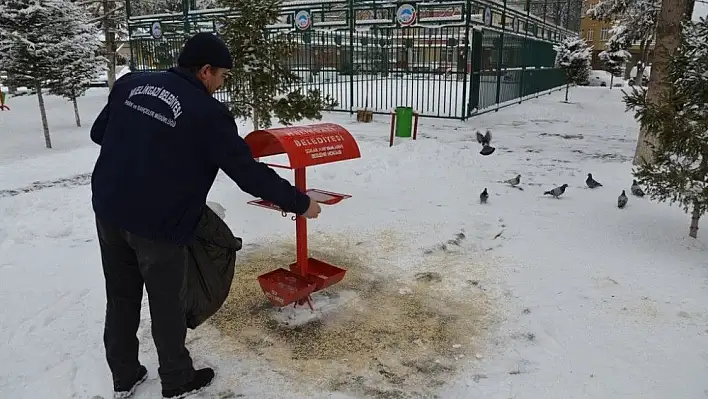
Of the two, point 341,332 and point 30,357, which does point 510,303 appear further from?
point 30,357

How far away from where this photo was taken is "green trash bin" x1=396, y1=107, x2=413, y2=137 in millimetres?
10664

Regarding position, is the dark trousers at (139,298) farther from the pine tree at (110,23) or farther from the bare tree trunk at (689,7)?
the pine tree at (110,23)

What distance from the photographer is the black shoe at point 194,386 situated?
9.65 feet

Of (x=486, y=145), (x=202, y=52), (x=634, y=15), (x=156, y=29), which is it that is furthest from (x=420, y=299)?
(x=634, y=15)

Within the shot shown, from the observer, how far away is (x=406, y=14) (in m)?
13.6

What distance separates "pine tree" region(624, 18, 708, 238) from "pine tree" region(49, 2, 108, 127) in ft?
38.3

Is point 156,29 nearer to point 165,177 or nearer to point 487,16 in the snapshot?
point 487,16

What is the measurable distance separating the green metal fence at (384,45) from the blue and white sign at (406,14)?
127mm

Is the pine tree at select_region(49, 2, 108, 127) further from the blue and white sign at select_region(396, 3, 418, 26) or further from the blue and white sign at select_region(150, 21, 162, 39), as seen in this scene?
the blue and white sign at select_region(396, 3, 418, 26)

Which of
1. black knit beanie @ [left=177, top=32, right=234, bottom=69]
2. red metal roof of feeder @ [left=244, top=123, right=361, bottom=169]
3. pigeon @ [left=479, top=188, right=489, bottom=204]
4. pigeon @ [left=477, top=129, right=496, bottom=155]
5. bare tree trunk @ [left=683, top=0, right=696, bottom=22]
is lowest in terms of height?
pigeon @ [left=479, top=188, right=489, bottom=204]

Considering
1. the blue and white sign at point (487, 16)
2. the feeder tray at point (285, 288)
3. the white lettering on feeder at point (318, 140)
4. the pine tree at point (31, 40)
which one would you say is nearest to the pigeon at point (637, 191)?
the white lettering on feeder at point (318, 140)

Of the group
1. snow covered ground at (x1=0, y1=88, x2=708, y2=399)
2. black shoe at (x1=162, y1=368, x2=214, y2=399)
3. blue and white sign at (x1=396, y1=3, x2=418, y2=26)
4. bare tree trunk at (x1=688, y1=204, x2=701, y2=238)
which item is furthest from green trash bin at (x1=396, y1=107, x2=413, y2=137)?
black shoe at (x1=162, y1=368, x2=214, y2=399)

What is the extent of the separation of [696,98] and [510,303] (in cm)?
275

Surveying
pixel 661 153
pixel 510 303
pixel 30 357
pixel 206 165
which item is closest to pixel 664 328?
pixel 510 303
